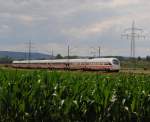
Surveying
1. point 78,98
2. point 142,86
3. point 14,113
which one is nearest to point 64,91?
point 78,98

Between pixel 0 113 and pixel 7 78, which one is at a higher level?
pixel 7 78

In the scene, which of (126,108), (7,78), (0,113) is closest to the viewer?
(126,108)

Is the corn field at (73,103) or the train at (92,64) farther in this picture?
the train at (92,64)

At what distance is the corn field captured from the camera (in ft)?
39.8

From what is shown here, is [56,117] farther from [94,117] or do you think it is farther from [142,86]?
[142,86]

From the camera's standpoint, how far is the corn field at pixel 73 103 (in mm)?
12117

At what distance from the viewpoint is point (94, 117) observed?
12.2m

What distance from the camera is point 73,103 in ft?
39.7

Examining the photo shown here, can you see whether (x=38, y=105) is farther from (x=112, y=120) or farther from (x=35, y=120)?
(x=112, y=120)

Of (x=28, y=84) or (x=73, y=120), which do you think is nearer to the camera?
(x=73, y=120)

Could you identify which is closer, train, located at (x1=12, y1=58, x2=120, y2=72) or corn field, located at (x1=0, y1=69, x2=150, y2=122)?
corn field, located at (x1=0, y1=69, x2=150, y2=122)

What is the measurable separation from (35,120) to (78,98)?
1390 mm

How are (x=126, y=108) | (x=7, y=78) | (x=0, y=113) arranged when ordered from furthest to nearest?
(x=7, y=78)
(x=0, y=113)
(x=126, y=108)

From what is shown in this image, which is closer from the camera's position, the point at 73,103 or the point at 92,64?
the point at 73,103
